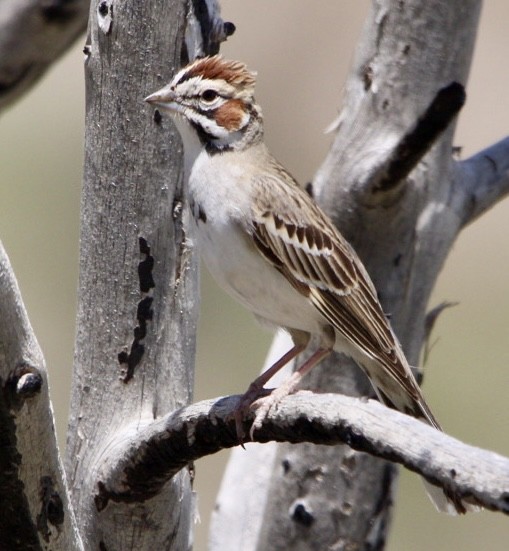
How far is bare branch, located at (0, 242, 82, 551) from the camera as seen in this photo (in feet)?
10.4

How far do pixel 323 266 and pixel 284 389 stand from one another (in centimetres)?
63

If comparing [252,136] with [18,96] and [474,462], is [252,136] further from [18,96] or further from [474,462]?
[474,462]

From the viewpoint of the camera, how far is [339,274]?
4574 mm

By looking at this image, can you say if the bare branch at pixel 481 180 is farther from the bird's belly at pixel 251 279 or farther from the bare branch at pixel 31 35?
the bare branch at pixel 31 35

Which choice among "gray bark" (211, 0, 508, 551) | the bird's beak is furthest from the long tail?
the bird's beak

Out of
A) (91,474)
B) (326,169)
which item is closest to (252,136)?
(326,169)

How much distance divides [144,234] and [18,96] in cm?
162

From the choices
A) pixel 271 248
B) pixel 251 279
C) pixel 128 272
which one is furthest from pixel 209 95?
pixel 128 272

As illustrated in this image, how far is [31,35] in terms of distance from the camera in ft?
16.9

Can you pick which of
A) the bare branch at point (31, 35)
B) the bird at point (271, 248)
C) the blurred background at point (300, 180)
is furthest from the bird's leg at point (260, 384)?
the blurred background at point (300, 180)

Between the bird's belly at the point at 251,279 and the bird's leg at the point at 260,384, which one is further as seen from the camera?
the bird's belly at the point at 251,279

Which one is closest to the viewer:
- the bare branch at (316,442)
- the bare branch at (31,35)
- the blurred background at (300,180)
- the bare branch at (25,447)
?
the bare branch at (316,442)

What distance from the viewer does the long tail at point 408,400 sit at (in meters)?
4.25

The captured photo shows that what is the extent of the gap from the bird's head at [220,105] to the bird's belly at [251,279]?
360 millimetres
